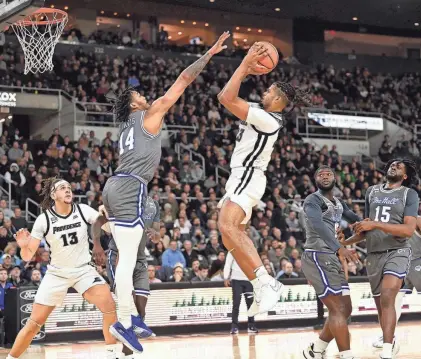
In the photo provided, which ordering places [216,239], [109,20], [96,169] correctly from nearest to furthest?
[216,239], [96,169], [109,20]

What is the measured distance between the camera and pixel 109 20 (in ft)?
119

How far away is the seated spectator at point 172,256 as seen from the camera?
56.8 feet

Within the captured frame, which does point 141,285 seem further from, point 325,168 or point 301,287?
point 301,287

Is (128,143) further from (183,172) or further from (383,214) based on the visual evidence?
(183,172)

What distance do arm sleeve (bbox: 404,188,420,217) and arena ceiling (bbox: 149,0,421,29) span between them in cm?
2584

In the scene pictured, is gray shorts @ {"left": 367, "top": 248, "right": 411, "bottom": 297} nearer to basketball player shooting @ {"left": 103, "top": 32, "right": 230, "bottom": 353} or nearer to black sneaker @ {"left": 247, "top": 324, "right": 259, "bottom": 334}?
basketball player shooting @ {"left": 103, "top": 32, "right": 230, "bottom": 353}

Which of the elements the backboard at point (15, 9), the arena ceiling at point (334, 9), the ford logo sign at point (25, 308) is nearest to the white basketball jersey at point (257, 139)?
the backboard at point (15, 9)

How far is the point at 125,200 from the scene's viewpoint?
8.20 m

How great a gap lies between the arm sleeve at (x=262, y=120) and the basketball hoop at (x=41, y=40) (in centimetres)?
800

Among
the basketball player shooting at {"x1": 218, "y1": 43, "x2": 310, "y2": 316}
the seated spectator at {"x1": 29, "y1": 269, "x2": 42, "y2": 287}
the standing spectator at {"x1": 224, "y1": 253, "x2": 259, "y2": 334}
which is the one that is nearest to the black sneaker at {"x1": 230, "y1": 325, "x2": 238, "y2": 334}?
the standing spectator at {"x1": 224, "y1": 253, "x2": 259, "y2": 334}

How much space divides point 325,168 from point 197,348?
13.4 feet

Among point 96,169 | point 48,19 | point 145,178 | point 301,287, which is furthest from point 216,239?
point 145,178

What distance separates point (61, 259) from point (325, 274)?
10.0 ft

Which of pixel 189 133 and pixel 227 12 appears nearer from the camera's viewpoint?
pixel 189 133
